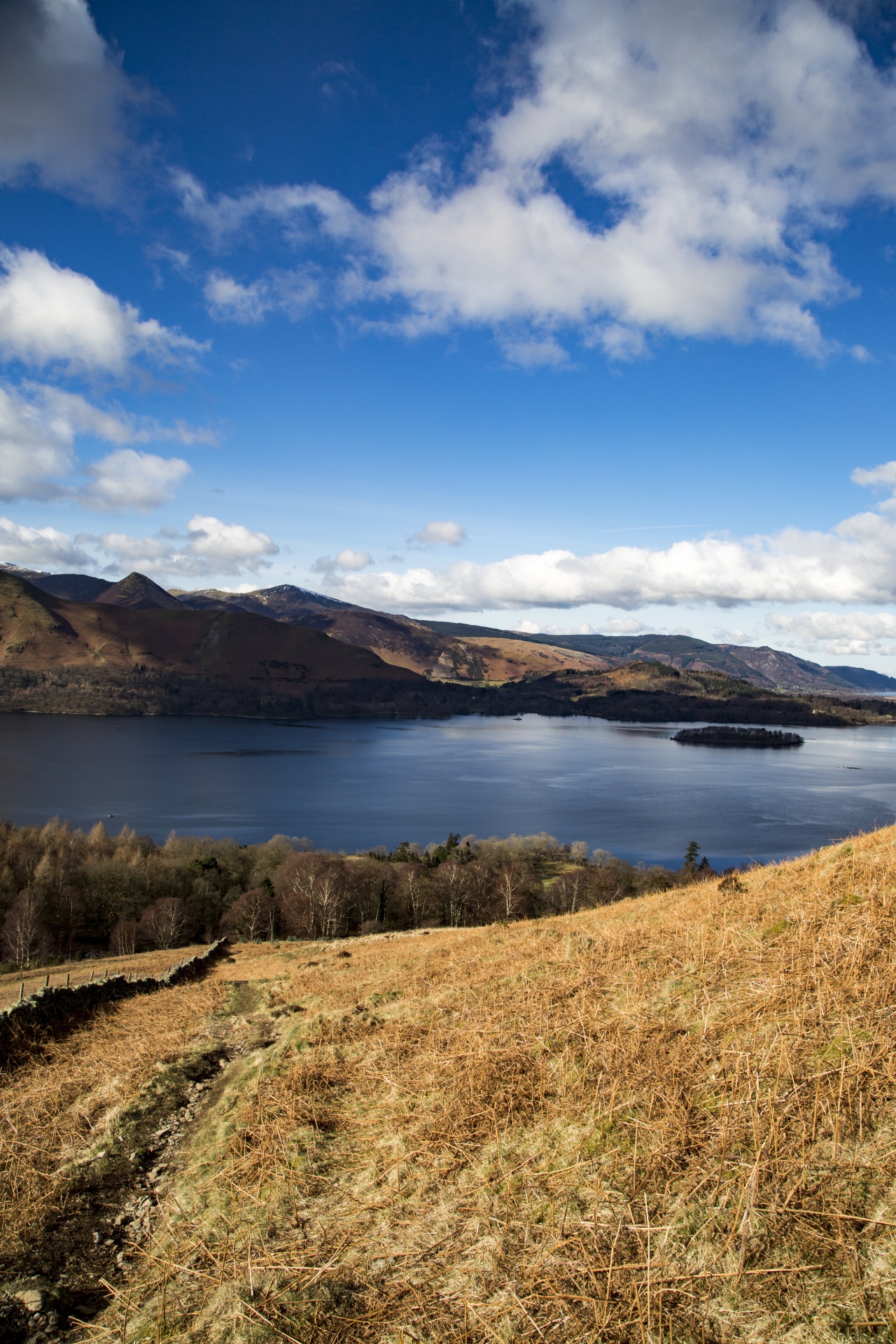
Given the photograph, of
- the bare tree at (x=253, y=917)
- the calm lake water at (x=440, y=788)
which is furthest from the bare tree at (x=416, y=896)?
the calm lake water at (x=440, y=788)

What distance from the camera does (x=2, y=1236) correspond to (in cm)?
452

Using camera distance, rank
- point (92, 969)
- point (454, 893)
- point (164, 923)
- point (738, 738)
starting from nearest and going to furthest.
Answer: point (92, 969) → point (164, 923) → point (454, 893) → point (738, 738)

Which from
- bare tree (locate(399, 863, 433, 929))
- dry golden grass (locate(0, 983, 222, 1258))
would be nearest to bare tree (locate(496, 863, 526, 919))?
bare tree (locate(399, 863, 433, 929))

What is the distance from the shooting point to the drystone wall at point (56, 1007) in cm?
841

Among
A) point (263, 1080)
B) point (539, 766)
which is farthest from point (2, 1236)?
point (539, 766)

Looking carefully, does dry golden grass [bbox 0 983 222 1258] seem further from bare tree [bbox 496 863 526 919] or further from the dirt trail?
bare tree [bbox 496 863 526 919]

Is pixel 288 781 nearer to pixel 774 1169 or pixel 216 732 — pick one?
pixel 216 732

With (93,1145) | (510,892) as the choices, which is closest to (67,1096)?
(93,1145)

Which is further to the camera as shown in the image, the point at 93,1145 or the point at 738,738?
the point at 738,738

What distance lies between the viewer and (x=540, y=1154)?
4.59 meters

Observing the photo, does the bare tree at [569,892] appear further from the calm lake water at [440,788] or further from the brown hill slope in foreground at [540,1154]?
the brown hill slope in foreground at [540,1154]

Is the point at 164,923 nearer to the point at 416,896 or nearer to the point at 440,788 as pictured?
the point at 416,896

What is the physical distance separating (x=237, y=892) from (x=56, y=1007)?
38.7 meters

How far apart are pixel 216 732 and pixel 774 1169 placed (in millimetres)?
164802
